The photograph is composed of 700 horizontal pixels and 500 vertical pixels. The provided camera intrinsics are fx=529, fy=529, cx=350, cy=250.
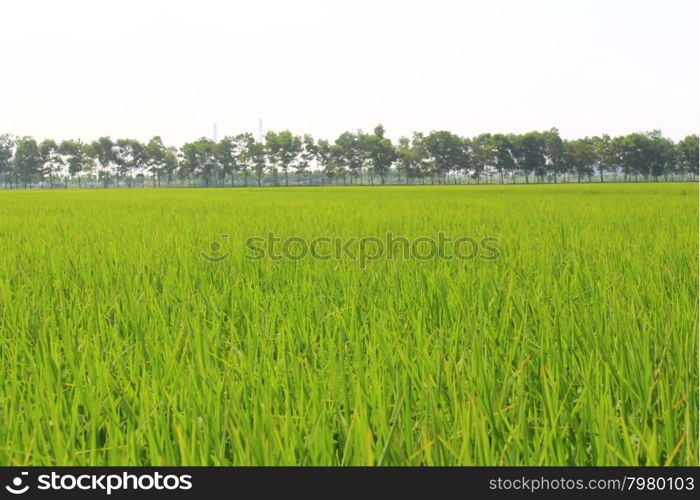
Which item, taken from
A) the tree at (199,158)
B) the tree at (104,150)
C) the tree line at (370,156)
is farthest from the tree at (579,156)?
the tree at (104,150)

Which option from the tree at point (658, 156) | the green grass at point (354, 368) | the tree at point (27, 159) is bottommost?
the green grass at point (354, 368)

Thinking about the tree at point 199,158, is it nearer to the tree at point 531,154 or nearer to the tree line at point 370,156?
the tree line at point 370,156

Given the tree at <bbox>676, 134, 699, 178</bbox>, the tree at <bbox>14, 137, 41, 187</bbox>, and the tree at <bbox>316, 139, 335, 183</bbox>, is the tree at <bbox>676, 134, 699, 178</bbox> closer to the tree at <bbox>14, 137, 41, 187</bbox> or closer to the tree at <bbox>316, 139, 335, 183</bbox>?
the tree at <bbox>316, 139, 335, 183</bbox>

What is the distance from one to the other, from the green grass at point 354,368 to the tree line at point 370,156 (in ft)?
233

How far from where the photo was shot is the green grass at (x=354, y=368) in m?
1.06

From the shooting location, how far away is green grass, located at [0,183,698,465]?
1.06 m

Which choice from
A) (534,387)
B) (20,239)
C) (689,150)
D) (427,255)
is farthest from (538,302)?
(689,150)

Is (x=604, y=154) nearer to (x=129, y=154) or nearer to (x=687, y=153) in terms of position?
(x=687, y=153)

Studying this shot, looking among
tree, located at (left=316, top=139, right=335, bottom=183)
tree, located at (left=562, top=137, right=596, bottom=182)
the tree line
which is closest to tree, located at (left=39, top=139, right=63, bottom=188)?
the tree line

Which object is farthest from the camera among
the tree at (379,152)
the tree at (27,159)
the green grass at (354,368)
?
the tree at (27,159)

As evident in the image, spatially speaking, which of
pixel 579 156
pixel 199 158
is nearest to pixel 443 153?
pixel 579 156

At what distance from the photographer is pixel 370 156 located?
7469 cm

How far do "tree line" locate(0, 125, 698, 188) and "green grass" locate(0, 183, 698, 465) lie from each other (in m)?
70.9
